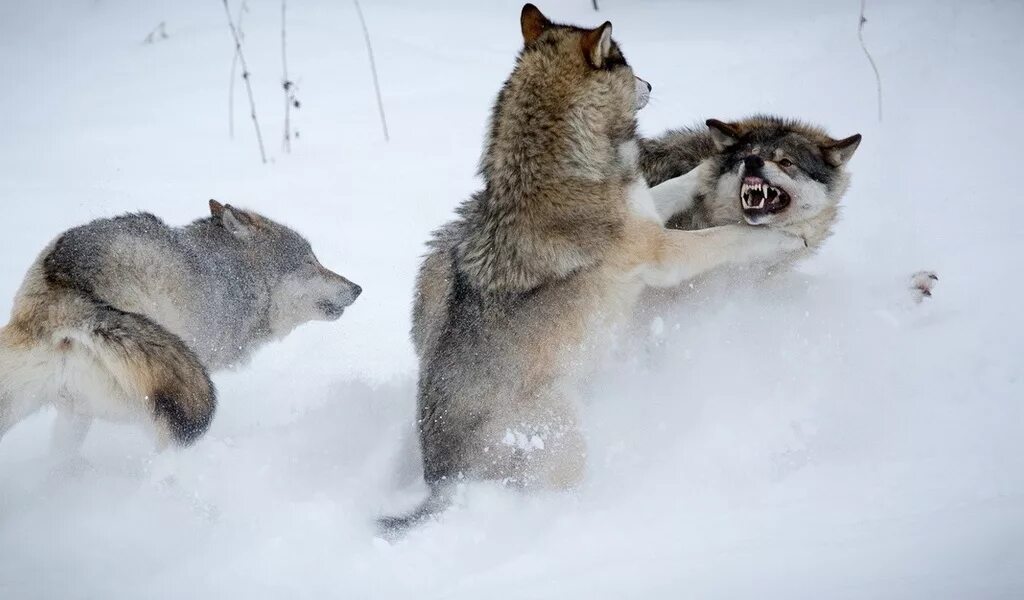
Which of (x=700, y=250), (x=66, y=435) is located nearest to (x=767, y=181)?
(x=700, y=250)

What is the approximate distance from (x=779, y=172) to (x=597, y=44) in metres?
1.23

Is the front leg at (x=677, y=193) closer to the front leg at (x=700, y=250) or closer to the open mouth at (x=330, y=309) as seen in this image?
the front leg at (x=700, y=250)

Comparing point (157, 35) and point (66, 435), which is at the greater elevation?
point (157, 35)

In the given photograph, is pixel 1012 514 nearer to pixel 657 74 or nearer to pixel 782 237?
pixel 782 237

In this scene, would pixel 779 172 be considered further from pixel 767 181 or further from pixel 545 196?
pixel 545 196

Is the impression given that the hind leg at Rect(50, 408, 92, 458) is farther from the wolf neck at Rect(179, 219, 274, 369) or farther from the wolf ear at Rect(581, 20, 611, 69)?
the wolf ear at Rect(581, 20, 611, 69)

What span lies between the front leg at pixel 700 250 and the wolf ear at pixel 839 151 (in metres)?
0.65

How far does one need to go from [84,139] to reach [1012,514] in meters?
8.49

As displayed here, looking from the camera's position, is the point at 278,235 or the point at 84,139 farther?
the point at 84,139

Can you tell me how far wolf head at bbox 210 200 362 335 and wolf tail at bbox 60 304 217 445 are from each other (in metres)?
1.59

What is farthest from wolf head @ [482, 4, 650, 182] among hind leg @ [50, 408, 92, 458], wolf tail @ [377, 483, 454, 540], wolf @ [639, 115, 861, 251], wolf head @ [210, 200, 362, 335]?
hind leg @ [50, 408, 92, 458]

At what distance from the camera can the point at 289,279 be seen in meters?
5.50

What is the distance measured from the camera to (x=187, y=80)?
9742 millimetres

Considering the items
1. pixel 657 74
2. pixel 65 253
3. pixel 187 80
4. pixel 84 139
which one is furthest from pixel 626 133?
pixel 187 80
